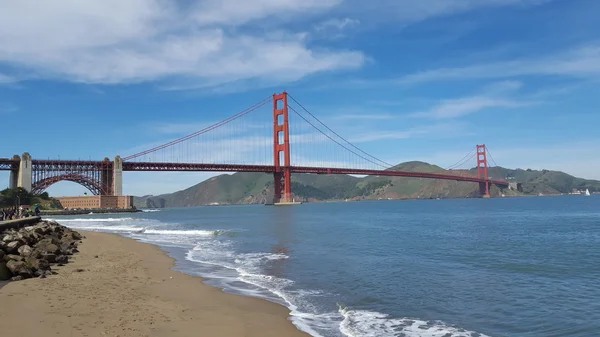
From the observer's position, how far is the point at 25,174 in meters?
74.8

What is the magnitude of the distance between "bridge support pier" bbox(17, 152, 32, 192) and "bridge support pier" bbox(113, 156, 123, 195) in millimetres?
13141

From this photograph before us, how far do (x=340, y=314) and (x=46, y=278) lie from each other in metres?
6.37

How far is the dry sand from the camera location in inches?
241

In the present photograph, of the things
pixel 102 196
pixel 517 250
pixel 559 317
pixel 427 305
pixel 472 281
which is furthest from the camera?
pixel 102 196

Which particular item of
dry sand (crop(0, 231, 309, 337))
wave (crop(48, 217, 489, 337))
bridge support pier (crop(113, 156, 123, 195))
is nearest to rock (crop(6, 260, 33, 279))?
dry sand (crop(0, 231, 309, 337))

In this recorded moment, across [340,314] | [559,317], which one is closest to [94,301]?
[340,314]

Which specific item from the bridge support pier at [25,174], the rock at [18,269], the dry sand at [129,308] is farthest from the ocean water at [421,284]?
the bridge support pier at [25,174]

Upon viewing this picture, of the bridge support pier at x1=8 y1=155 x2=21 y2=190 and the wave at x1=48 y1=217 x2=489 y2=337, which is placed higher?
the bridge support pier at x1=8 y1=155 x2=21 y2=190

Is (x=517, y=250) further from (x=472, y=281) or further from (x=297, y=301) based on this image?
(x=297, y=301)

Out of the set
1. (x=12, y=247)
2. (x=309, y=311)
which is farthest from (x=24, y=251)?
(x=309, y=311)

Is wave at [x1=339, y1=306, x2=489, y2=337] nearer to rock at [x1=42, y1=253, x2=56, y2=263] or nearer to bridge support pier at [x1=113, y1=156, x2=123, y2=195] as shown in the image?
rock at [x1=42, y1=253, x2=56, y2=263]

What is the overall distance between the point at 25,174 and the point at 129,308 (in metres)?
79.8

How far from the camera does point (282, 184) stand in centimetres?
9325

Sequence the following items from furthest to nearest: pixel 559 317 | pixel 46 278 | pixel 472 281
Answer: pixel 472 281, pixel 46 278, pixel 559 317
